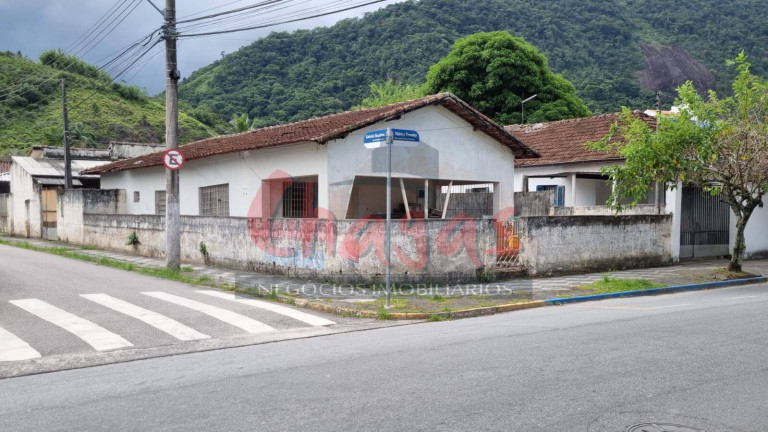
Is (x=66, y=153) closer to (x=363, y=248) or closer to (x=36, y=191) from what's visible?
(x=36, y=191)

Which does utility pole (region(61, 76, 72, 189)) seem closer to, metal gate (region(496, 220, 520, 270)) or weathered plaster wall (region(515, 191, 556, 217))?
weathered plaster wall (region(515, 191, 556, 217))

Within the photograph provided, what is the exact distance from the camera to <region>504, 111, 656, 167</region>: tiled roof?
71.4 feet

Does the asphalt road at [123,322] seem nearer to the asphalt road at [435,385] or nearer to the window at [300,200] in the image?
the asphalt road at [435,385]

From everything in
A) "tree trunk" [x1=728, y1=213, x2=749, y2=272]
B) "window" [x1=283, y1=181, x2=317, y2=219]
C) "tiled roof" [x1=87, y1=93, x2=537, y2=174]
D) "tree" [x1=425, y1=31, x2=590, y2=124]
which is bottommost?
"tree trunk" [x1=728, y1=213, x2=749, y2=272]

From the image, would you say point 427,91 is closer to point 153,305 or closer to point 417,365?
point 153,305

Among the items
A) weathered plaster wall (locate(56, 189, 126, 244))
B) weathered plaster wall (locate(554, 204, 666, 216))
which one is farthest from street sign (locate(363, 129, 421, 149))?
weathered plaster wall (locate(56, 189, 126, 244))

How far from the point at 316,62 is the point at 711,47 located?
1433 inches

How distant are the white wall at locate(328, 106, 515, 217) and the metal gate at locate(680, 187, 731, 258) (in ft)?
18.9

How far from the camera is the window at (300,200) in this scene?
1920 cm

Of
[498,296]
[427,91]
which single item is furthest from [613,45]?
[498,296]

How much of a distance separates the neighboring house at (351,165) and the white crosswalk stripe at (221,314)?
5.14 meters

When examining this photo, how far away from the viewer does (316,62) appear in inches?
2127

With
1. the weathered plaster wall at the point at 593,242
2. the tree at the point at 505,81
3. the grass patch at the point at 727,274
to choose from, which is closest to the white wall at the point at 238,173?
the weathered plaster wall at the point at 593,242

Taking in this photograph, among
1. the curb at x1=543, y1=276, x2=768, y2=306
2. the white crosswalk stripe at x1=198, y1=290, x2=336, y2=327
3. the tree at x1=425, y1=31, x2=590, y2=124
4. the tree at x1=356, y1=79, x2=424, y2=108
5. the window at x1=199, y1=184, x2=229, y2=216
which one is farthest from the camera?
the tree at x1=356, y1=79, x2=424, y2=108
